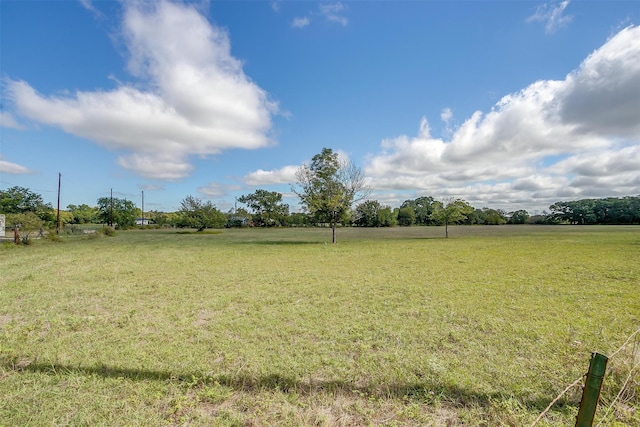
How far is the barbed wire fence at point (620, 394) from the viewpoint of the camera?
2.45m

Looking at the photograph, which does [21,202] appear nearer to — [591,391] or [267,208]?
[267,208]

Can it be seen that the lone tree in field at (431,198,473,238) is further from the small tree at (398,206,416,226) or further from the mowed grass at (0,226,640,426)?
the small tree at (398,206,416,226)

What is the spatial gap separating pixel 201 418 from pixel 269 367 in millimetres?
973

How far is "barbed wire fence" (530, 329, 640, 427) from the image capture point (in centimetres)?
245

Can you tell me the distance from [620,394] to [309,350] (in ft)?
11.0

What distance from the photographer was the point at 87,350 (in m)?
3.82

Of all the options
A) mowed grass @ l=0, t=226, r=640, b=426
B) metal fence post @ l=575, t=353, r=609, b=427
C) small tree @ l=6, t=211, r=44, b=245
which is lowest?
mowed grass @ l=0, t=226, r=640, b=426

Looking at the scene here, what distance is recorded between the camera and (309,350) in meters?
3.83

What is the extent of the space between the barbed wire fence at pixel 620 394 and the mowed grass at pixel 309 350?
22 mm

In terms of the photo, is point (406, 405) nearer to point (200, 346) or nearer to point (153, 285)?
point (200, 346)

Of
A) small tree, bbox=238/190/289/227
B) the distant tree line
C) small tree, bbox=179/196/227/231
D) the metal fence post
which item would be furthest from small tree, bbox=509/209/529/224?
the metal fence post

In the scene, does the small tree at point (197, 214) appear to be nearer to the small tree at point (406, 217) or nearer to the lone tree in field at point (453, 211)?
the lone tree in field at point (453, 211)

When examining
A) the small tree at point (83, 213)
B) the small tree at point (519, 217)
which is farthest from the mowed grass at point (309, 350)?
the small tree at point (519, 217)

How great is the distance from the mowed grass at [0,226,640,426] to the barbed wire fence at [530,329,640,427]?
2 centimetres
